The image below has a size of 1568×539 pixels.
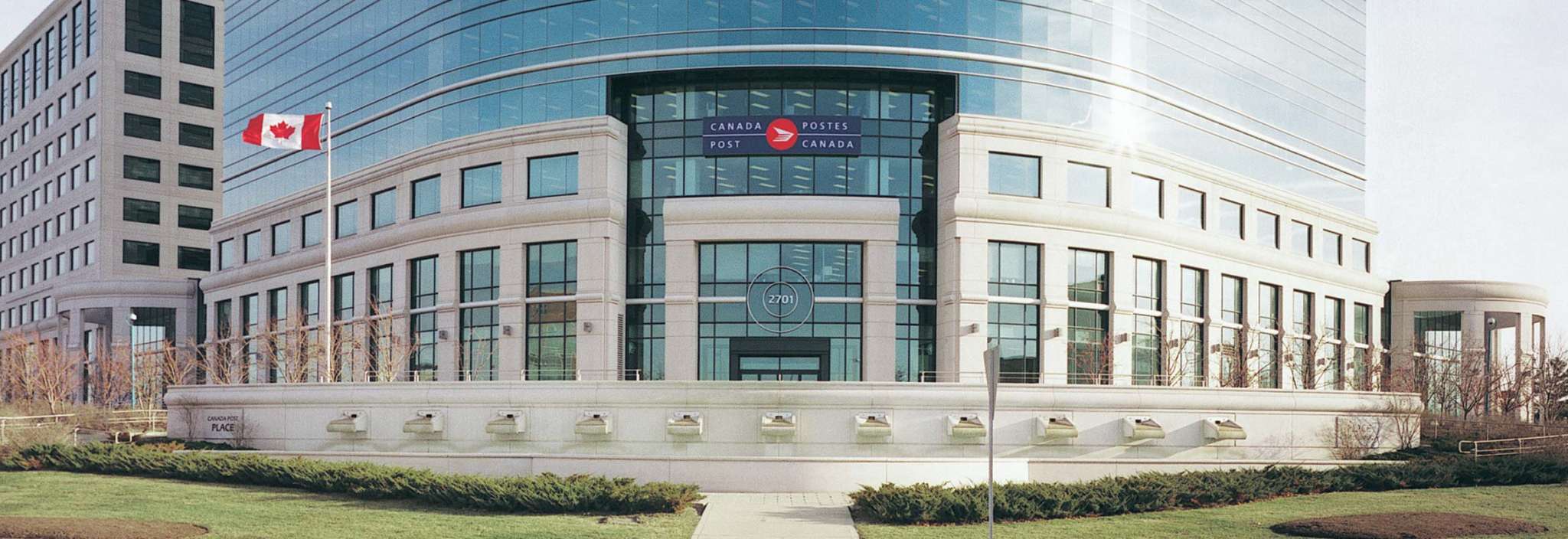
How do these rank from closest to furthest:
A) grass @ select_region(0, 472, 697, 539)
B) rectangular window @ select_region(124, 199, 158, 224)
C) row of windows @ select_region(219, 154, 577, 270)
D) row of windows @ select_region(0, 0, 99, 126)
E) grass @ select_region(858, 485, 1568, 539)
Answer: grass @ select_region(0, 472, 697, 539) → grass @ select_region(858, 485, 1568, 539) → row of windows @ select_region(219, 154, 577, 270) → rectangular window @ select_region(124, 199, 158, 224) → row of windows @ select_region(0, 0, 99, 126)

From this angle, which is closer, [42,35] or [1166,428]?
[1166,428]

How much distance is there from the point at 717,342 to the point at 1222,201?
26.2 m

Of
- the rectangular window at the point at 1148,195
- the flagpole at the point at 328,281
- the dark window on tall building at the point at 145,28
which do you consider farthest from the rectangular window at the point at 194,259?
the rectangular window at the point at 1148,195

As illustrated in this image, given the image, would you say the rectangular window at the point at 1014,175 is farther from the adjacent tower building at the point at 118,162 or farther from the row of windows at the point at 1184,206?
the adjacent tower building at the point at 118,162

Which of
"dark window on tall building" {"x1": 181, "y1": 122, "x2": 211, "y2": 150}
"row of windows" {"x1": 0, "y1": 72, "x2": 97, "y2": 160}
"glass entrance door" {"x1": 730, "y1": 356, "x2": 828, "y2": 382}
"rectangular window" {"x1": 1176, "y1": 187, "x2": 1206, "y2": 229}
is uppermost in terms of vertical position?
"row of windows" {"x1": 0, "y1": 72, "x2": 97, "y2": 160}

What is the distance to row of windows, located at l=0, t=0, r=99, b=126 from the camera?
87250mm

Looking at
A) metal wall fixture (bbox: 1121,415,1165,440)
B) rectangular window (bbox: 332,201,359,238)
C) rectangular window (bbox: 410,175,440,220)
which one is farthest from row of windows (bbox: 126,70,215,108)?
metal wall fixture (bbox: 1121,415,1165,440)

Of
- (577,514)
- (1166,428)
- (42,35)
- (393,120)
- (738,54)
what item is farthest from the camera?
(42,35)

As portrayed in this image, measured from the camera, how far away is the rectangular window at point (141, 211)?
83.1 m

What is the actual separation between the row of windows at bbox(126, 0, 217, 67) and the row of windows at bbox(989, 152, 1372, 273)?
6844cm

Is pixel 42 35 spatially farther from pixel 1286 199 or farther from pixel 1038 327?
pixel 1286 199

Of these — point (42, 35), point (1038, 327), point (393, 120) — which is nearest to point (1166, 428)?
point (1038, 327)

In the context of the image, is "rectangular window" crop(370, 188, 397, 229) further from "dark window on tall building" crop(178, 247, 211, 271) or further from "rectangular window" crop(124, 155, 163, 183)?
"rectangular window" crop(124, 155, 163, 183)

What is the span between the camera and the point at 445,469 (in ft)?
90.6
